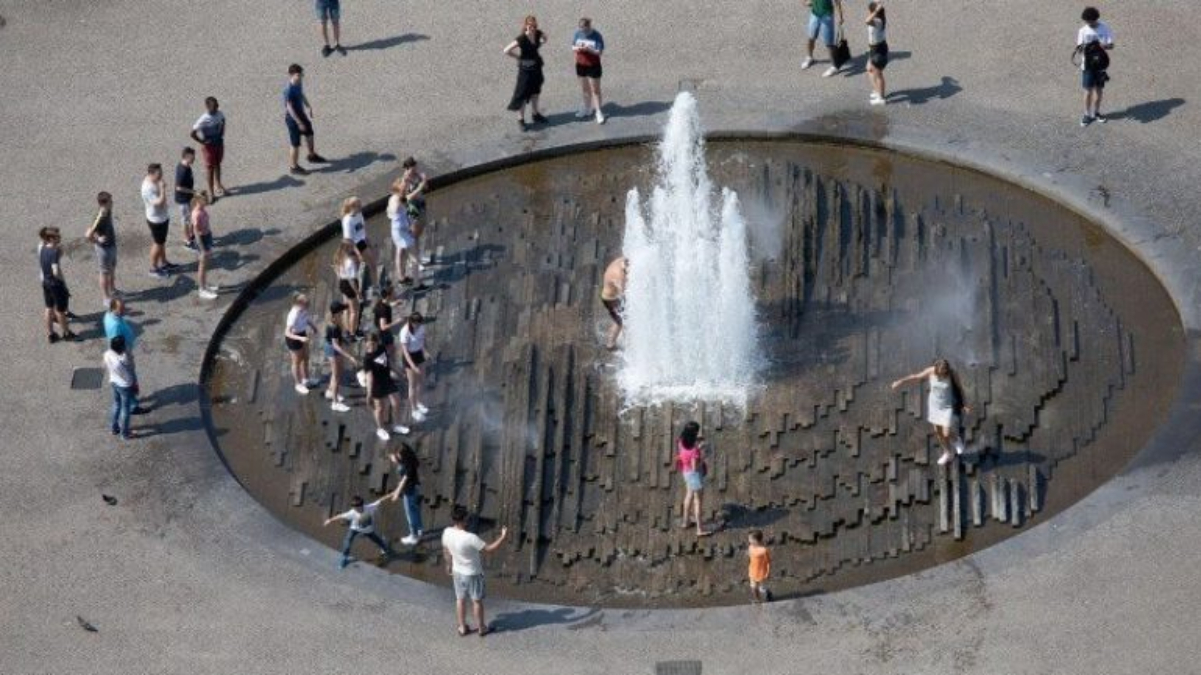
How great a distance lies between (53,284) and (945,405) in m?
11.2

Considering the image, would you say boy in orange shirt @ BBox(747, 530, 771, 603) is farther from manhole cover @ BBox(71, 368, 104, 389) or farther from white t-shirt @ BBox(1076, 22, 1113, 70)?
white t-shirt @ BBox(1076, 22, 1113, 70)

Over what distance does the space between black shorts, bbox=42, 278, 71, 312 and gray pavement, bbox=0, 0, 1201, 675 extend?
1.84ft

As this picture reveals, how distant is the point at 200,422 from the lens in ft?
92.9

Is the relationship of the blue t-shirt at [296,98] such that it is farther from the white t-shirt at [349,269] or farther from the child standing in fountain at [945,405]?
the child standing in fountain at [945,405]

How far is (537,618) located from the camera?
2453 centimetres

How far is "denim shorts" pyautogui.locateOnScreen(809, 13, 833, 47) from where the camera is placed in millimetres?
33969

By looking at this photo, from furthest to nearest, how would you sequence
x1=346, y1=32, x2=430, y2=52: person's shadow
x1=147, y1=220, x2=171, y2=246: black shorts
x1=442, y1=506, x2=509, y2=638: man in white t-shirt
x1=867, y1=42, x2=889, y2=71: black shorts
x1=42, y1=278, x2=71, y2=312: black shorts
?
1. x1=346, y1=32, x2=430, y2=52: person's shadow
2. x1=867, y1=42, x2=889, y2=71: black shorts
3. x1=147, y1=220, x2=171, y2=246: black shorts
4. x1=42, y1=278, x2=71, y2=312: black shorts
5. x1=442, y1=506, x2=509, y2=638: man in white t-shirt

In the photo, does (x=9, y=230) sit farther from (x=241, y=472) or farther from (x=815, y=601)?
(x=815, y=601)

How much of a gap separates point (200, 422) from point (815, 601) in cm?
815

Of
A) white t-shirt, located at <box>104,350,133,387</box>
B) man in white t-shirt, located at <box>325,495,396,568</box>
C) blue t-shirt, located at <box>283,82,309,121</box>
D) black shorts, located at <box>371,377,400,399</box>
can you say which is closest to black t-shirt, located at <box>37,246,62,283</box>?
white t-shirt, located at <box>104,350,133,387</box>

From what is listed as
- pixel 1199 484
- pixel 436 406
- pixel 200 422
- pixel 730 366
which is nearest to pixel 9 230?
pixel 200 422

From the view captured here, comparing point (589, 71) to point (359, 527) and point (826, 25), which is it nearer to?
point (826, 25)

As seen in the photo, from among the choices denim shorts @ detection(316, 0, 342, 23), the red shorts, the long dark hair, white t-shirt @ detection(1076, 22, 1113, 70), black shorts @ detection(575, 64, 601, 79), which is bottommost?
the long dark hair

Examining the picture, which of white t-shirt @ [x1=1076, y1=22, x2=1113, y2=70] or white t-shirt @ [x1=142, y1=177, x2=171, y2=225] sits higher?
white t-shirt @ [x1=1076, y1=22, x2=1113, y2=70]
